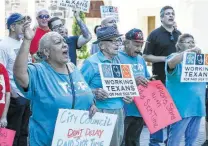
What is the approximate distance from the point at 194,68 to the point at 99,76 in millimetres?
1435

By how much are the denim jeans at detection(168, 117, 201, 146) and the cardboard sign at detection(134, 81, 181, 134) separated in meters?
0.15

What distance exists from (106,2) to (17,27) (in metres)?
14.1

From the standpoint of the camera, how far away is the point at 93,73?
5.26 m

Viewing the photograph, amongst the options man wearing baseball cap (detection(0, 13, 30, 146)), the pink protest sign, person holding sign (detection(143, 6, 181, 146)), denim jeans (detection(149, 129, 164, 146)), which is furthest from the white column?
the pink protest sign

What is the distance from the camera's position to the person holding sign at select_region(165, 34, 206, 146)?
6.16 metres

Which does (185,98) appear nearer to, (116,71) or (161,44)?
(116,71)

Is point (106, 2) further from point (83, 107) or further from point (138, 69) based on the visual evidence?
point (83, 107)

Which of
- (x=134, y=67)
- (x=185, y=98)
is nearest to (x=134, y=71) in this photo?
(x=134, y=67)

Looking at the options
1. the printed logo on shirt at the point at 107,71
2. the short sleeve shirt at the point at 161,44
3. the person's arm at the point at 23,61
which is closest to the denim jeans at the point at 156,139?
the short sleeve shirt at the point at 161,44

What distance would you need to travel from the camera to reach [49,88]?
409 centimetres

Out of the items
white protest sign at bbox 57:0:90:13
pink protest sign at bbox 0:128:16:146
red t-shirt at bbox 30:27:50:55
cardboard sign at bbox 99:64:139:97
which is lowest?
pink protest sign at bbox 0:128:16:146

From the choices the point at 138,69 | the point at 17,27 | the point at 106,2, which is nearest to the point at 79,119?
the point at 138,69

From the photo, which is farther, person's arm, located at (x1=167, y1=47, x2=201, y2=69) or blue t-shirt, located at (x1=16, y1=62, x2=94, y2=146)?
person's arm, located at (x1=167, y1=47, x2=201, y2=69)

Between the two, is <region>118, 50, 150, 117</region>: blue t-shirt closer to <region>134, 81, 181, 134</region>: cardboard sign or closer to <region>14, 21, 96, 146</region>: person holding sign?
<region>134, 81, 181, 134</region>: cardboard sign
